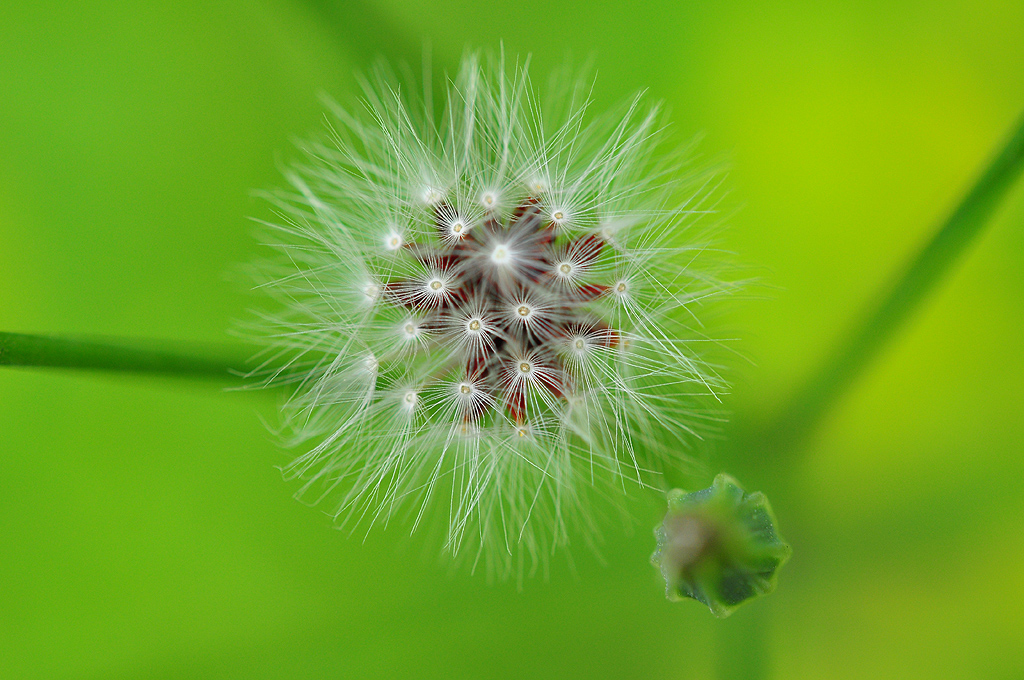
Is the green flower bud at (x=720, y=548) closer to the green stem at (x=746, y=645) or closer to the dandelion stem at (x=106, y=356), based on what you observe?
the green stem at (x=746, y=645)

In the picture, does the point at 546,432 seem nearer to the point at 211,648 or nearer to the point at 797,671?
the point at 797,671

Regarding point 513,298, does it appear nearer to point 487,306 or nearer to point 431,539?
point 487,306

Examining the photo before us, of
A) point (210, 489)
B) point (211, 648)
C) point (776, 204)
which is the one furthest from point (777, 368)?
point (211, 648)

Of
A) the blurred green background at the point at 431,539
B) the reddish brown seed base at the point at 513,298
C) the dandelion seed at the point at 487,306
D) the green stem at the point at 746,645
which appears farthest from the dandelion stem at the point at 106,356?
the green stem at the point at 746,645

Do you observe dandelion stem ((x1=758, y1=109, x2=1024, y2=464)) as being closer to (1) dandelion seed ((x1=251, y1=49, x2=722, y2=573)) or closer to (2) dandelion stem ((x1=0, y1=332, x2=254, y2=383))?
(1) dandelion seed ((x1=251, y1=49, x2=722, y2=573))

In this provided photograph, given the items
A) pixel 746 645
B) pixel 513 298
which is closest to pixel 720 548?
pixel 513 298
